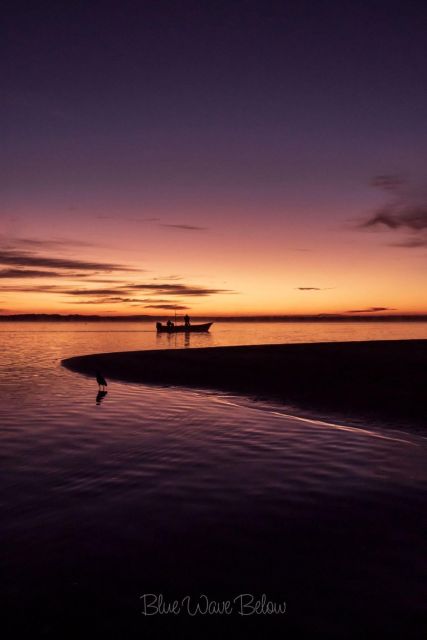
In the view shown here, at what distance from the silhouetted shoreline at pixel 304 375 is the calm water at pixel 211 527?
418 centimetres

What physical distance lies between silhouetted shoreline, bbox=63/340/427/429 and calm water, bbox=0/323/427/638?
4.18 metres

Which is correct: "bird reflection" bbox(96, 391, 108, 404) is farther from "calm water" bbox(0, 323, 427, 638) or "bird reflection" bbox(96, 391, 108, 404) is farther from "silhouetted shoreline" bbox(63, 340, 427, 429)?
"calm water" bbox(0, 323, 427, 638)

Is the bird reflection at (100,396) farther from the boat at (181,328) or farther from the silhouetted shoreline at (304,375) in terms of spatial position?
the boat at (181,328)

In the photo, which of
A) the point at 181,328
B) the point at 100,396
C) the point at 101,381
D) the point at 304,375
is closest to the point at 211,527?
the point at 100,396

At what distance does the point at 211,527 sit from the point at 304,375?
20.3 metres

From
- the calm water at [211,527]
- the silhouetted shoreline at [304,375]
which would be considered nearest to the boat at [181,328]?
the silhouetted shoreline at [304,375]

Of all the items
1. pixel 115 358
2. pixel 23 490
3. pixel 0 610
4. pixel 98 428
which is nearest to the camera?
pixel 0 610

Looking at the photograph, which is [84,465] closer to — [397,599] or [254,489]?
[254,489]

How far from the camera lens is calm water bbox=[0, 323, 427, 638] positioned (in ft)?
17.1

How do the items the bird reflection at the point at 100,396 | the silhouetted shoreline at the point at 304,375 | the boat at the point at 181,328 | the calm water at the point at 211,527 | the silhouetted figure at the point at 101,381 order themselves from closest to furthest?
the calm water at the point at 211,527, the silhouetted shoreline at the point at 304,375, the bird reflection at the point at 100,396, the silhouetted figure at the point at 101,381, the boat at the point at 181,328

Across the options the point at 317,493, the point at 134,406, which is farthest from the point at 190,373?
the point at 317,493

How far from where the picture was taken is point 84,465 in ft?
34.7

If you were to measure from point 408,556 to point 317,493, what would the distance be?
251cm

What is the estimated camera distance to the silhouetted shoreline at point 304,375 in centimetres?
1827
